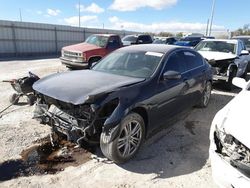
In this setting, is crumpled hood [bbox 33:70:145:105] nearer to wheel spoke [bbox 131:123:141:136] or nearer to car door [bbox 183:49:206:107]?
wheel spoke [bbox 131:123:141:136]

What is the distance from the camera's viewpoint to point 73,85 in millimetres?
3828

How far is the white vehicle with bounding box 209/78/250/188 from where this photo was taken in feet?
8.07

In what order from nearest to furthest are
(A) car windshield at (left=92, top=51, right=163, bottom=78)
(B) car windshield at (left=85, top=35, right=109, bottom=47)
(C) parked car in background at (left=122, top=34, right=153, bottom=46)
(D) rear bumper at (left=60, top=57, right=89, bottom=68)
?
1. (A) car windshield at (left=92, top=51, right=163, bottom=78)
2. (D) rear bumper at (left=60, top=57, right=89, bottom=68)
3. (B) car windshield at (left=85, top=35, right=109, bottom=47)
4. (C) parked car in background at (left=122, top=34, right=153, bottom=46)

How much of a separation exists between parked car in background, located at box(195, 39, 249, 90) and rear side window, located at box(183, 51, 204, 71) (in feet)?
6.99

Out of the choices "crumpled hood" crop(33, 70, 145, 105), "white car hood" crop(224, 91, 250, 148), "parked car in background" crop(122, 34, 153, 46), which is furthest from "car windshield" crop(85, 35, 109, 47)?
"white car hood" crop(224, 91, 250, 148)

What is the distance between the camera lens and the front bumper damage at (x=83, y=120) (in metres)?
3.35

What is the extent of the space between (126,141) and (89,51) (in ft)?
26.0

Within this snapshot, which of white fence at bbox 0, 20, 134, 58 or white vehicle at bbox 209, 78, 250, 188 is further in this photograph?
white fence at bbox 0, 20, 134, 58

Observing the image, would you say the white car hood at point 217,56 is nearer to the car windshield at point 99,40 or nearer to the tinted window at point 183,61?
the tinted window at point 183,61

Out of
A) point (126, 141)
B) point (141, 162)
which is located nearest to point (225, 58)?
point (141, 162)

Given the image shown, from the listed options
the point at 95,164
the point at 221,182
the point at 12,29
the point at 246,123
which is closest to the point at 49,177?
the point at 95,164

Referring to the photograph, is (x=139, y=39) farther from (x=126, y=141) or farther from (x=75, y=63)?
(x=126, y=141)

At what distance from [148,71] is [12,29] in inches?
760

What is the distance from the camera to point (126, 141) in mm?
3666
